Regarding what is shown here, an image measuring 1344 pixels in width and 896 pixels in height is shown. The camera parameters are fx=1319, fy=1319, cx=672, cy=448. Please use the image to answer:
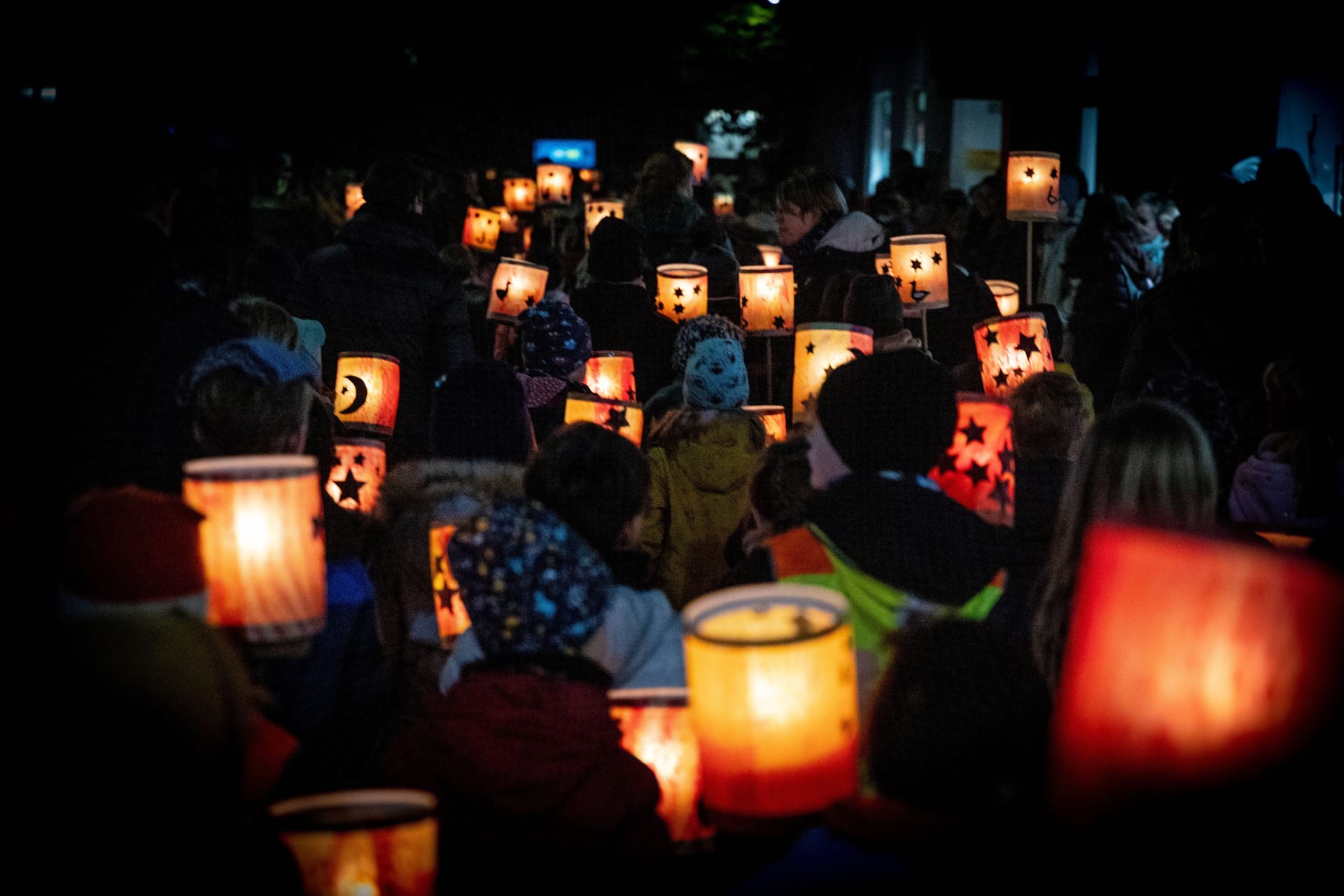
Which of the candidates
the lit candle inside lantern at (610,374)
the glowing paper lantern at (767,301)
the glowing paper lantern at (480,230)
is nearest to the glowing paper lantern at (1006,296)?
the glowing paper lantern at (767,301)

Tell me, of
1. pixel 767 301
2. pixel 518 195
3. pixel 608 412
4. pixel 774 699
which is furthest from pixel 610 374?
pixel 518 195

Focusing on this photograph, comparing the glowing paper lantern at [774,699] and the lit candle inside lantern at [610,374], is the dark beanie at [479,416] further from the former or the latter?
the glowing paper lantern at [774,699]

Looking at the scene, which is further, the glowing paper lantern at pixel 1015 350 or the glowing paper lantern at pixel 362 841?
the glowing paper lantern at pixel 1015 350

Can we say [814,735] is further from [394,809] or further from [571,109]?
[571,109]

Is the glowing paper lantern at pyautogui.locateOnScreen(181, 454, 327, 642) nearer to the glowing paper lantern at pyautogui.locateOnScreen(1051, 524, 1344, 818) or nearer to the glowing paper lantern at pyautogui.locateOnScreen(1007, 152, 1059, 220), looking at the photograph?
the glowing paper lantern at pyautogui.locateOnScreen(1051, 524, 1344, 818)

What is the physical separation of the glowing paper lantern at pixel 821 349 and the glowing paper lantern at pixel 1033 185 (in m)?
2.52

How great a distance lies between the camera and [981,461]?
391cm

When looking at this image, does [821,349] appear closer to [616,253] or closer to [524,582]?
[616,253]

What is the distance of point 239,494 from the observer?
2740 mm

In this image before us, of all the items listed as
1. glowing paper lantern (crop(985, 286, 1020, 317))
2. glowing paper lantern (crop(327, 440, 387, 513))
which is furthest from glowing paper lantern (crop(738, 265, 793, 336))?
glowing paper lantern (crop(327, 440, 387, 513))

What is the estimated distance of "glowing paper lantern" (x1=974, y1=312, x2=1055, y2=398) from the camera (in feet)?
18.1

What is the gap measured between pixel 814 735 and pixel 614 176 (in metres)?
32.6

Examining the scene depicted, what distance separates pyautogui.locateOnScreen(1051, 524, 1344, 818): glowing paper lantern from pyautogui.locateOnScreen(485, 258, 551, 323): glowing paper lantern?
235 inches

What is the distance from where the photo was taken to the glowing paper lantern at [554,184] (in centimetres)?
1434
